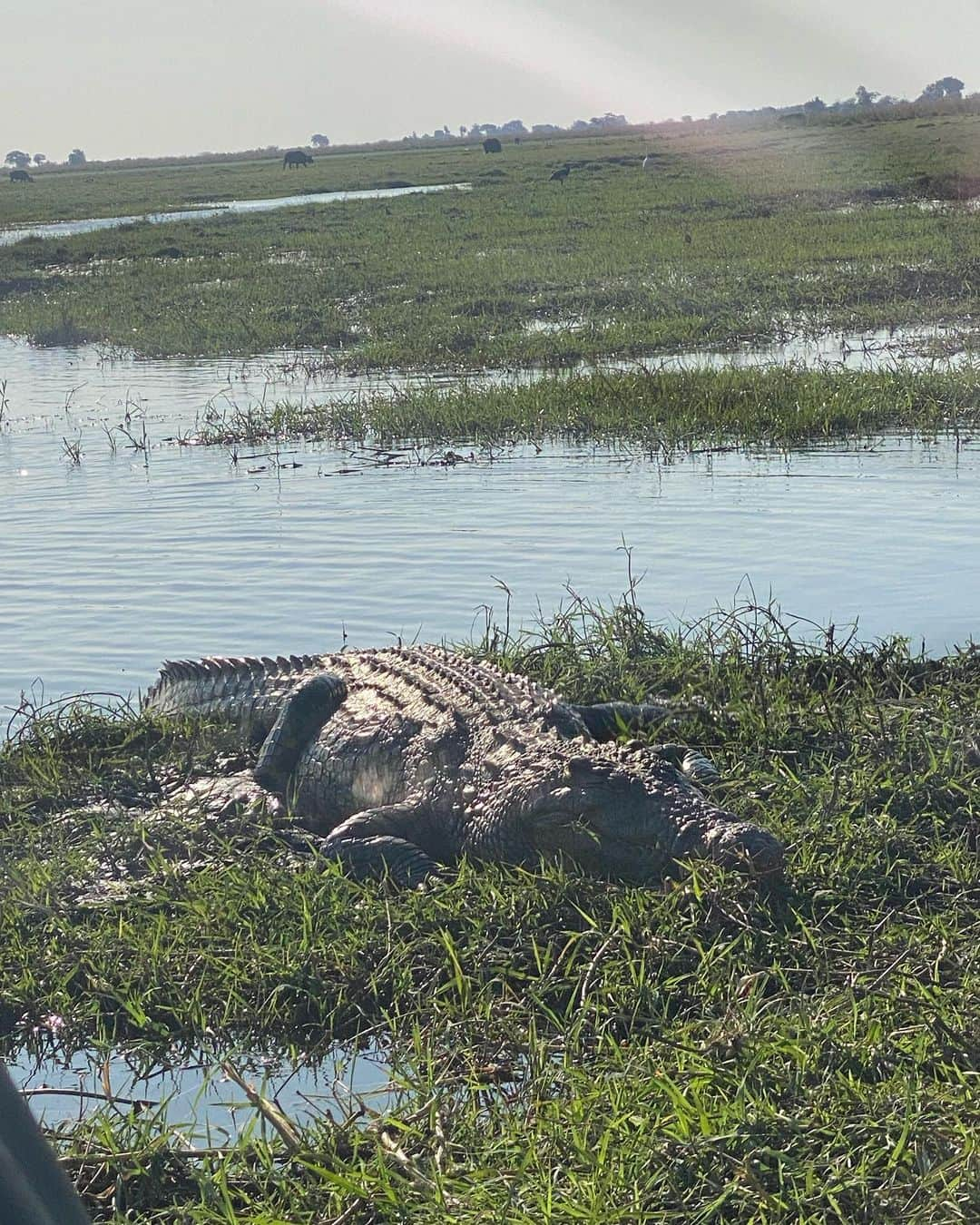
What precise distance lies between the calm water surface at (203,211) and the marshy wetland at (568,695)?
74.8 feet

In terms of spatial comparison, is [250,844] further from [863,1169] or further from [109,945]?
[863,1169]

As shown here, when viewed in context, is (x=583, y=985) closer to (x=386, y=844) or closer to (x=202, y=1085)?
(x=202, y=1085)

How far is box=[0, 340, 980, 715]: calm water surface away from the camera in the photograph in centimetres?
722

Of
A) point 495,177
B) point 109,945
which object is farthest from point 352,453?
point 495,177

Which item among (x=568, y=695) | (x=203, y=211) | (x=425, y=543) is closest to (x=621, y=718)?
(x=568, y=695)

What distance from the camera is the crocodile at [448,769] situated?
13.9 feet

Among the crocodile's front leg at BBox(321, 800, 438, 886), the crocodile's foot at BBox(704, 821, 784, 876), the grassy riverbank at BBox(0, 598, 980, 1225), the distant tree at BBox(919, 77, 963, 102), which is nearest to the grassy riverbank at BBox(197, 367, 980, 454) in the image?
the grassy riverbank at BBox(0, 598, 980, 1225)

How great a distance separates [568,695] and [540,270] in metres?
16.5

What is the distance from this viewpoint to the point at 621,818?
13.9 feet

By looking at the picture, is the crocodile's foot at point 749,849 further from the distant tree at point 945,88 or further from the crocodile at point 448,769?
the distant tree at point 945,88

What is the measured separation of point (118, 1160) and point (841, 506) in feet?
21.7

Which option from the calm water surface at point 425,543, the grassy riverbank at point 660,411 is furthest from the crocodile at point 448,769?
the grassy riverbank at point 660,411

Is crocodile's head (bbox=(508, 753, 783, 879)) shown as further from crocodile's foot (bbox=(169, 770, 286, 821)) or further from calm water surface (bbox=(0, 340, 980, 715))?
calm water surface (bbox=(0, 340, 980, 715))

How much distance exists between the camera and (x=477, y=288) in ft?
65.7
